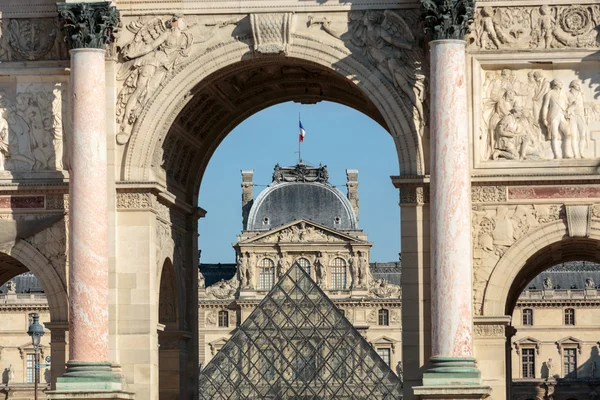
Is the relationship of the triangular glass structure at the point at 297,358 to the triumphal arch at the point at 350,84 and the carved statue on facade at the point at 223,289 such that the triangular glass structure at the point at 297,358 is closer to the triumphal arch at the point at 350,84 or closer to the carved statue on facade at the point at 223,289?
the triumphal arch at the point at 350,84

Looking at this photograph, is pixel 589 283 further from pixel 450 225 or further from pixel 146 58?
pixel 450 225

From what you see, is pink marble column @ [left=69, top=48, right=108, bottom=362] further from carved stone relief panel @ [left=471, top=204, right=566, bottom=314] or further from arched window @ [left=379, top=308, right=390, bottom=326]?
arched window @ [left=379, top=308, right=390, bottom=326]

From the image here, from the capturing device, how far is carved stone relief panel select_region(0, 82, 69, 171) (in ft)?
136

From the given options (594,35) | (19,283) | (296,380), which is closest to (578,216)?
(594,35)

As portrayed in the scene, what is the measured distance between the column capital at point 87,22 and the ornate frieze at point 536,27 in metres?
8.16

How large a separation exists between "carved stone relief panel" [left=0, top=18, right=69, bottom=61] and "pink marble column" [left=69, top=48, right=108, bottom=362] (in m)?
1.90

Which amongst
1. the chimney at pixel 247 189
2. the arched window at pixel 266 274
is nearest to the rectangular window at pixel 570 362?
the arched window at pixel 266 274

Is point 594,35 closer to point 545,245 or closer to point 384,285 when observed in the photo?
point 545,245

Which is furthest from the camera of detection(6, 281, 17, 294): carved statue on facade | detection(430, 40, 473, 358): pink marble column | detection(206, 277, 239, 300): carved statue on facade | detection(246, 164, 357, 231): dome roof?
detection(246, 164, 357, 231): dome roof

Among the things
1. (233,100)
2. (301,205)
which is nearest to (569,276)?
(301,205)

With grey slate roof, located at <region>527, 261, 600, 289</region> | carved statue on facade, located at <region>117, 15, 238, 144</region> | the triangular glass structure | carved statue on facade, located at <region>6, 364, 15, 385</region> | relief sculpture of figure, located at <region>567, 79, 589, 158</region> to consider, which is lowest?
carved statue on facade, located at <region>6, 364, 15, 385</region>

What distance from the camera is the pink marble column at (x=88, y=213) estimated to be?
39000 millimetres

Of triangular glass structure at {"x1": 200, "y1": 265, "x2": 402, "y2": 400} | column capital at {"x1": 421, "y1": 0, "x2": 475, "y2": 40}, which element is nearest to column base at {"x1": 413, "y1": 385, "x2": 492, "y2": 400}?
column capital at {"x1": 421, "y1": 0, "x2": 475, "y2": 40}

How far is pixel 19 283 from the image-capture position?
5753 inches
